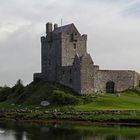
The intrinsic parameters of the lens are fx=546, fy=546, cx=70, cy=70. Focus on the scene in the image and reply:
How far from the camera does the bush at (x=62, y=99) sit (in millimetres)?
99938

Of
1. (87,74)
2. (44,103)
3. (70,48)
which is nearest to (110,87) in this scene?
(87,74)

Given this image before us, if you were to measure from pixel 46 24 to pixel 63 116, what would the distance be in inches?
1468

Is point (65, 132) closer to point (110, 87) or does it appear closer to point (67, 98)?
point (67, 98)

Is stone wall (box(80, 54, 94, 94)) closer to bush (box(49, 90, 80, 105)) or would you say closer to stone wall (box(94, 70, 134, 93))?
stone wall (box(94, 70, 134, 93))

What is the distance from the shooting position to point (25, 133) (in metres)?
71.2

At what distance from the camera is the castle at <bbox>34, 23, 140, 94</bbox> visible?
354 feet

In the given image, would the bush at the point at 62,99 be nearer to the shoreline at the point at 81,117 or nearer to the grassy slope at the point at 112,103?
the grassy slope at the point at 112,103

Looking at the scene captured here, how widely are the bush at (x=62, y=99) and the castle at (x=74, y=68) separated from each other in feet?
20.0

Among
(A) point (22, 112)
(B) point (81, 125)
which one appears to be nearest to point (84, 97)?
(A) point (22, 112)

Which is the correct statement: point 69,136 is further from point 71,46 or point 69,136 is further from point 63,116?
point 71,46

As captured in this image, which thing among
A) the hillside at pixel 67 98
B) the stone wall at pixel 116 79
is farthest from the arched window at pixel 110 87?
the hillside at pixel 67 98

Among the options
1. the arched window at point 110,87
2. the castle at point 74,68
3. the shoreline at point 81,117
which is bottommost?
the shoreline at point 81,117

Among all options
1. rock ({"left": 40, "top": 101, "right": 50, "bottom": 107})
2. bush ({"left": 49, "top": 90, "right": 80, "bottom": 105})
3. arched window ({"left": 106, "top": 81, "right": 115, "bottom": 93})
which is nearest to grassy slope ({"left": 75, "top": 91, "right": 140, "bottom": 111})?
bush ({"left": 49, "top": 90, "right": 80, "bottom": 105})

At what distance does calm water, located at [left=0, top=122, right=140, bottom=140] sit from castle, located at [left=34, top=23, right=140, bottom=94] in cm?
2699
